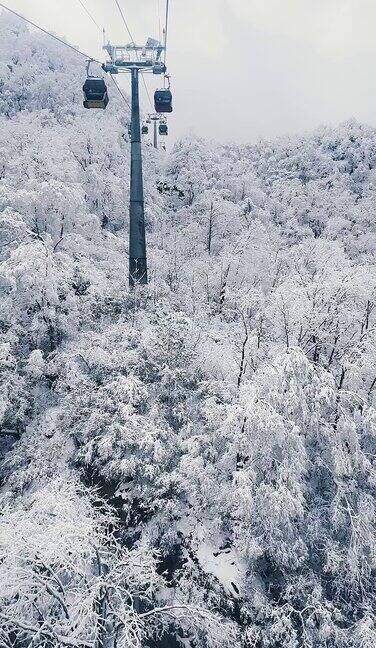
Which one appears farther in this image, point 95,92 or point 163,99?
point 163,99

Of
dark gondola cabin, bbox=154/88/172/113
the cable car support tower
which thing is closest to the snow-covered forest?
the cable car support tower

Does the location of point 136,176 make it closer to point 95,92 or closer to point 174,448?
point 95,92

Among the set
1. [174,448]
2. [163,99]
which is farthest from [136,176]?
[174,448]

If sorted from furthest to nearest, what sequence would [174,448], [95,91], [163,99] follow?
[163,99] → [95,91] → [174,448]

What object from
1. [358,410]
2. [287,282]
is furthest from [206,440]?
[287,282]

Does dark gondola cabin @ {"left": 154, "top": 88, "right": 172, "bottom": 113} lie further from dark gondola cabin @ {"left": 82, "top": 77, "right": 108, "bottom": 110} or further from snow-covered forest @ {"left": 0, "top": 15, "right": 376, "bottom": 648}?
snow-covered forest @ {"left": 0, "top": 15, "right": 376, "bottom": 648}

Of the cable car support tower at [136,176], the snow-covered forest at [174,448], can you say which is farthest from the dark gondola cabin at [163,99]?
→ the snow-covered forest at [174,448]
